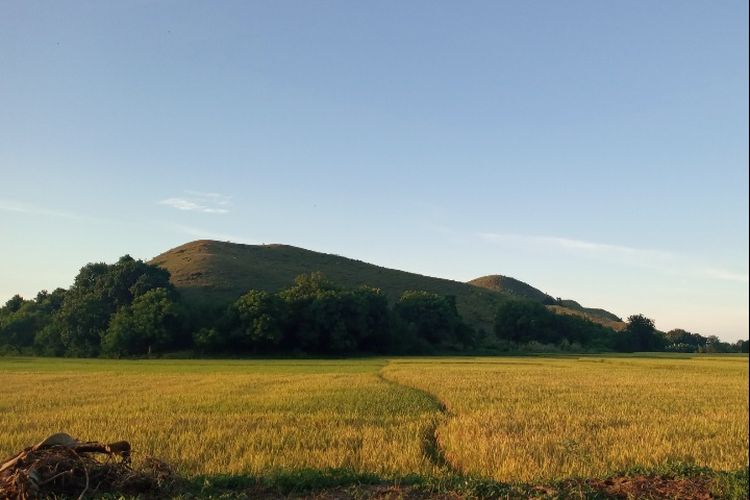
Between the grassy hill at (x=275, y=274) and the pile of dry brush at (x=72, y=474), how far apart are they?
103 m

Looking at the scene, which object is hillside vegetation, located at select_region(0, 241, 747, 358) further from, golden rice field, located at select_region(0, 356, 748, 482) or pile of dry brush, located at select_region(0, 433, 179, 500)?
pile of dry brush, located at select_region(0, 433, 179, 500)

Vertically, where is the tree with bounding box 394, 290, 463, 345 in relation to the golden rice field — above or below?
above

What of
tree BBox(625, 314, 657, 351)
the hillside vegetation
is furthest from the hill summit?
tree BBox(625, 314, 657, 351)

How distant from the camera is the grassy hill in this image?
396 feet

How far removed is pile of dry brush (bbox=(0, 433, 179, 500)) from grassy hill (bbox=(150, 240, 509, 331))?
103m

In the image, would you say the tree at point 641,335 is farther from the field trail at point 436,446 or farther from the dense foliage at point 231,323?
the field trail at point 436,446

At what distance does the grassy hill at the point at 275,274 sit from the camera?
12081cm

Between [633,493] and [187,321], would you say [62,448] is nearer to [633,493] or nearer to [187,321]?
[633,493]

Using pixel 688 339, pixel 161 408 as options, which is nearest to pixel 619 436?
pixel 161 408

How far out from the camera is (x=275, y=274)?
135 metres

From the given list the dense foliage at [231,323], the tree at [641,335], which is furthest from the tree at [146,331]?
the tree at [641,335]

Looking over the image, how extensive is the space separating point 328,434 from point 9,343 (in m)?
96.7

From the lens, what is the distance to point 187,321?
80.5m

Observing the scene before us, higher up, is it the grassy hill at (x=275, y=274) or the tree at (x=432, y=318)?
the grassy hill at (x=275, y=274)
